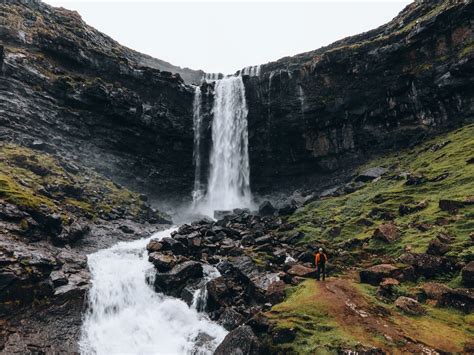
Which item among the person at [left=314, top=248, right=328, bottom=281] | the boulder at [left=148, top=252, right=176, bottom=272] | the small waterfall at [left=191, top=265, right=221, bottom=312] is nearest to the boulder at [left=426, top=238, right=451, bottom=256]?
the person at [left=314, top=248, right=328, bottom=281]

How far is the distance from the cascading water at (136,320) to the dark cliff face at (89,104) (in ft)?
72.7

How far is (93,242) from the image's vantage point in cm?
2516

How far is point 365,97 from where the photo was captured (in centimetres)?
4388

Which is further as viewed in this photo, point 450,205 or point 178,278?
point 178,278

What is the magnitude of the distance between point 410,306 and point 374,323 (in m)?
1.95

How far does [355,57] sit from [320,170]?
16.4 m

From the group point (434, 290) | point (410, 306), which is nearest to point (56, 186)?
point (410, 306)

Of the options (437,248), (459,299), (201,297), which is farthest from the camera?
(201,297)

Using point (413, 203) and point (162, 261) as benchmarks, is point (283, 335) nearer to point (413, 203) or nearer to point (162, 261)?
point (162, 261)

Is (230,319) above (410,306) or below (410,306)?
below

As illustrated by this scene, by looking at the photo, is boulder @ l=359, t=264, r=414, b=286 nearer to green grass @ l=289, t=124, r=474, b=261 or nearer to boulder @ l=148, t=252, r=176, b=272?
green grass @ l=289, t=124, r=474, b=261

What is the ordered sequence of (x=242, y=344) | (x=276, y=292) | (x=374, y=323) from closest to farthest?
(x=374, y=323) → (x=242, y=344) → (x=276, y=292)

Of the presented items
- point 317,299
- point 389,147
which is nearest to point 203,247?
point 317,299

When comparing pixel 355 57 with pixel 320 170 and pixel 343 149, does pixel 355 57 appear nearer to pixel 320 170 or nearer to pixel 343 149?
pixel 343 149
